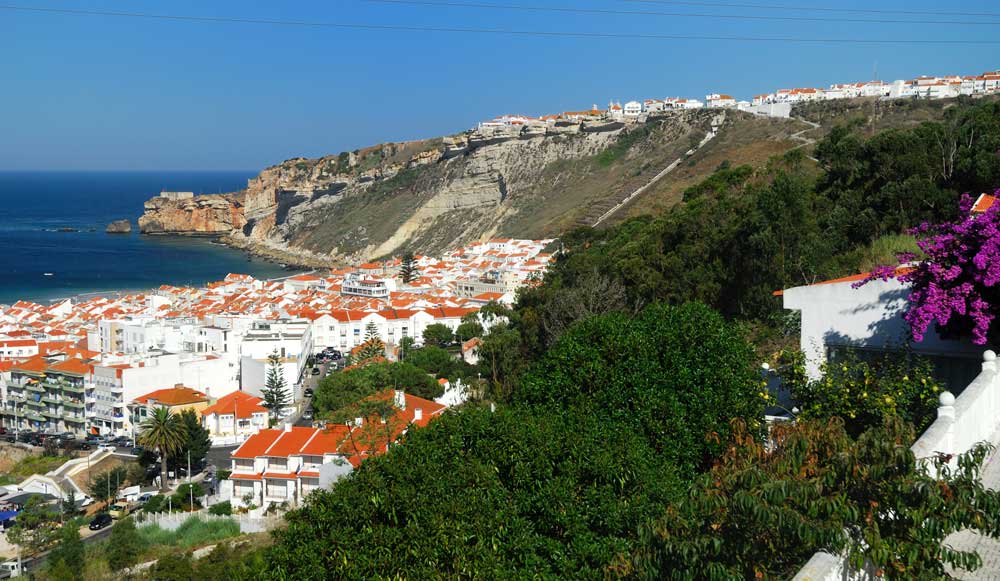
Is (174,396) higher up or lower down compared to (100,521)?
higher up

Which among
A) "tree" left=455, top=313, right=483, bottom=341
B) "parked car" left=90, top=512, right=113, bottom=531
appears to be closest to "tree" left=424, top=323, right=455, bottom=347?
"tree" left=455, top=313, right=483, bottom=341

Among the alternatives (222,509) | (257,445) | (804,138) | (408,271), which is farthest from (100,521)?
(804,138)

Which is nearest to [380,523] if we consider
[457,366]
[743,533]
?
[743,533]

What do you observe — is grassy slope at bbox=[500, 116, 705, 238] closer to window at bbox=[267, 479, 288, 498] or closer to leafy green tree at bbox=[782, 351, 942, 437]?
window at bbox=[267, 479, 288, 498]

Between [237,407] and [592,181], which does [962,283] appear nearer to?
[237,407]

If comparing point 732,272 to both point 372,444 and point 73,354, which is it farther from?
point 73,354

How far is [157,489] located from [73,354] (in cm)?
1575

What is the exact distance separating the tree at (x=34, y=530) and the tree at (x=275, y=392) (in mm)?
8832

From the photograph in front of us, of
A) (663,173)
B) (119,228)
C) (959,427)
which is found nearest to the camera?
(959,427)

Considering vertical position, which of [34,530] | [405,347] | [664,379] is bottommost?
[34,530]

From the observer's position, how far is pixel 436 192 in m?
87.7

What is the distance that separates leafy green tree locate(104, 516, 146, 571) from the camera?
16859 millimetres

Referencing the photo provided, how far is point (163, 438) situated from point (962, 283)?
71.4ft

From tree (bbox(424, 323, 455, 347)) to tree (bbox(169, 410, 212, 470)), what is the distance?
44.8 ft
